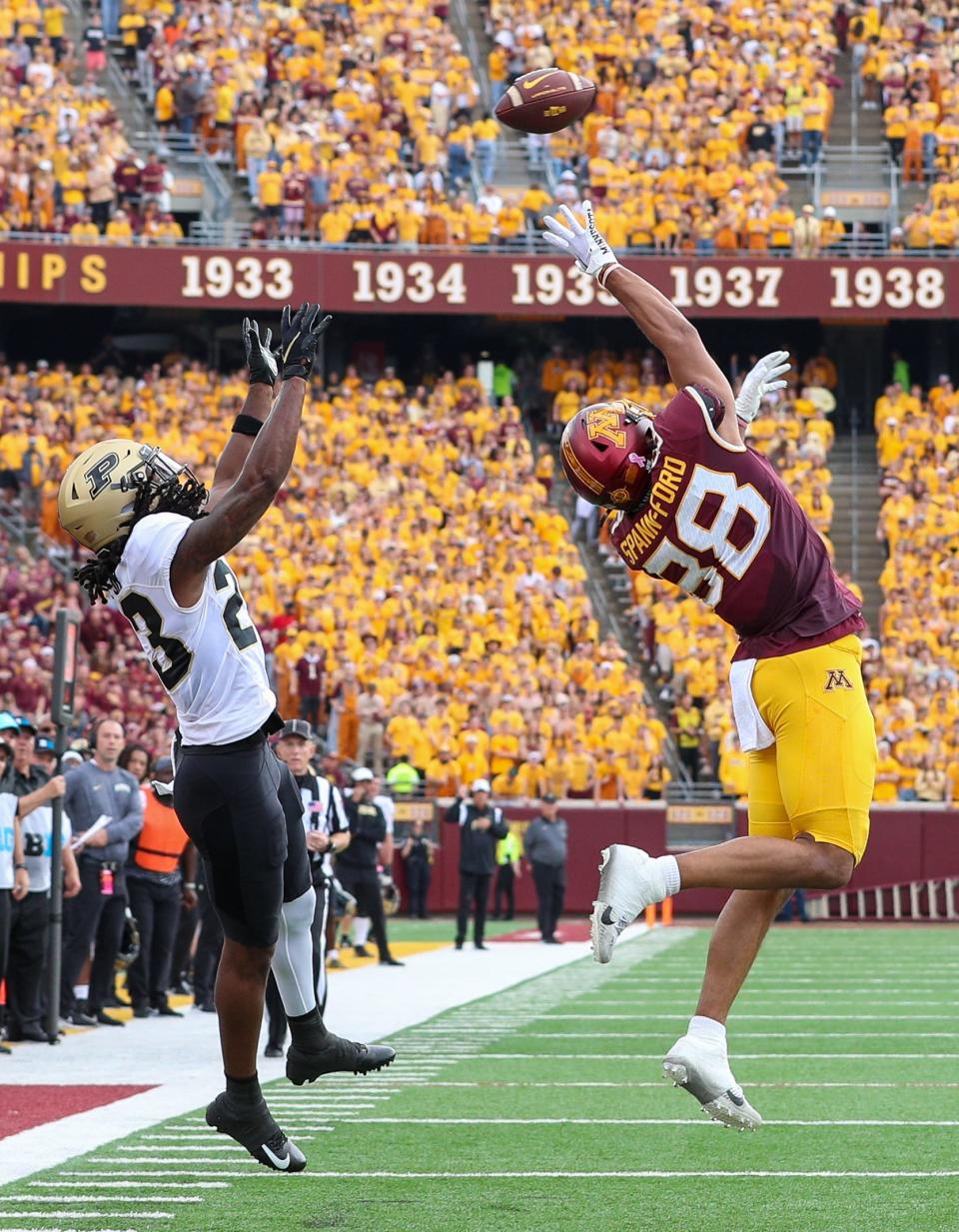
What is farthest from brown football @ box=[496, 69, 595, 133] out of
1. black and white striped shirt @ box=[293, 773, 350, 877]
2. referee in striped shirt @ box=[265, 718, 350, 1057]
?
black and white striped shirt @ box=[293, 773, 350, 877]

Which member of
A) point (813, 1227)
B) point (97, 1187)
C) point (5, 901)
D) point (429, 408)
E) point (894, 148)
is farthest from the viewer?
point (894, 148)

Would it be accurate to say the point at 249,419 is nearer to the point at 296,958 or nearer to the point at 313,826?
the point at 296,958

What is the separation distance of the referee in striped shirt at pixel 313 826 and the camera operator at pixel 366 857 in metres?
5.19

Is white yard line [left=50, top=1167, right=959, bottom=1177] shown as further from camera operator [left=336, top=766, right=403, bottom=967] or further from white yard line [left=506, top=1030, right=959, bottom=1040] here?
camera operator [left=336, top=766, right=403, bottom=967]

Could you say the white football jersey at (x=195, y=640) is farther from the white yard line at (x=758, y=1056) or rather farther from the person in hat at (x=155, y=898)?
the person in hat at (x=155, y=898)

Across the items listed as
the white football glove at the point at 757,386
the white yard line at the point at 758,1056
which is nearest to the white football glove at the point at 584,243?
the white football glove at the point at 757,386

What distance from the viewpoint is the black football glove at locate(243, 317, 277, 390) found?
5.77m

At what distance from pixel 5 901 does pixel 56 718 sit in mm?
1094

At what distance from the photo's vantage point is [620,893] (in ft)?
18.0

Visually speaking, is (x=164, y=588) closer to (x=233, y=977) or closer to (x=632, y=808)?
(x=233, y=977)

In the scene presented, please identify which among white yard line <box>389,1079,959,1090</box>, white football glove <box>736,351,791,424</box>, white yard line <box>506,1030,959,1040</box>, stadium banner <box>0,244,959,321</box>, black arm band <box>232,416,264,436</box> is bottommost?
white yard line <box>506,1030,959,1040</box>

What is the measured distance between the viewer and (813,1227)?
546cm

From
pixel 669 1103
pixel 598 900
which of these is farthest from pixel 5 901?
pixel 598 900

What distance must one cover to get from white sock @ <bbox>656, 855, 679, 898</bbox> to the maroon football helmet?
40.6 inches
